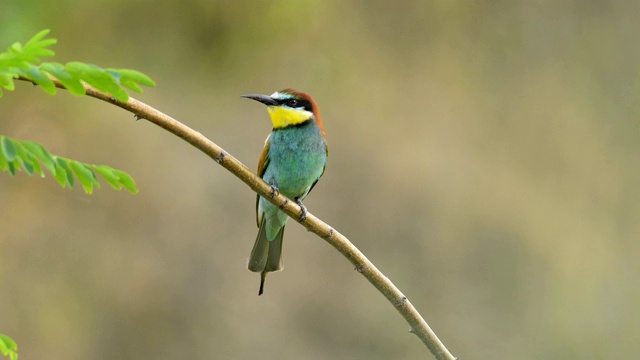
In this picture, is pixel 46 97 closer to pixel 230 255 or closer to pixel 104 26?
pixel 104 26

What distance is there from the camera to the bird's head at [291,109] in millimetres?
1677

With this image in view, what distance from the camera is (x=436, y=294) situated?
11.2 feet

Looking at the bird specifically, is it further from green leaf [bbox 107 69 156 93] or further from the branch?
green leaf [bbox 107 69 156 93]

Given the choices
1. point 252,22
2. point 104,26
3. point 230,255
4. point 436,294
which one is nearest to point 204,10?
point 252,22

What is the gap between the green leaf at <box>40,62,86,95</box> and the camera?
29.7 inches

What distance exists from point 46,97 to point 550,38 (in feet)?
7.68

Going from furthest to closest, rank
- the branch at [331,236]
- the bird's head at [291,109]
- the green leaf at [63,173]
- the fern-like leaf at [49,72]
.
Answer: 1. the bird's head at [291,109]
2. the branch at [331,236]
3. the green leaf at [63,173]
4. the fern-like leaf at [49,72]

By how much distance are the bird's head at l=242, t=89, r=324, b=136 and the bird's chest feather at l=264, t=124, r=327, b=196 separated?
0.02m

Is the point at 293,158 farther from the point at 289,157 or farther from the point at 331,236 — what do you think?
the point at 331,236

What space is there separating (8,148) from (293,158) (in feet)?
3.22

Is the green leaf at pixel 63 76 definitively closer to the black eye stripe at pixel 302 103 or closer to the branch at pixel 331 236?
the branch at pixel 331 236

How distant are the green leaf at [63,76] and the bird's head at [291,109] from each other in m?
0.90

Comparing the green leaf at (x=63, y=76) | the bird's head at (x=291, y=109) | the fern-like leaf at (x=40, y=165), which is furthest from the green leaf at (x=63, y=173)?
the bird's head at (x=291, y=109)

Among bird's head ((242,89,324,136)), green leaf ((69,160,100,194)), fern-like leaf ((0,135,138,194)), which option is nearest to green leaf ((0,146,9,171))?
fern-like leaf ((0,135,138,194))
